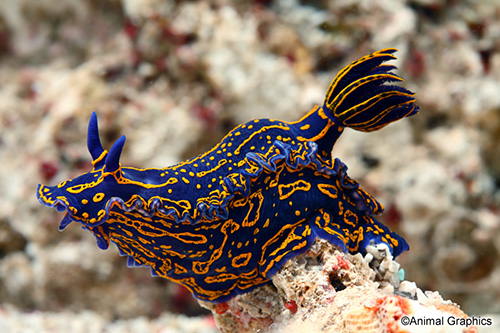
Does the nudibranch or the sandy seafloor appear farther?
the sandy seafloor

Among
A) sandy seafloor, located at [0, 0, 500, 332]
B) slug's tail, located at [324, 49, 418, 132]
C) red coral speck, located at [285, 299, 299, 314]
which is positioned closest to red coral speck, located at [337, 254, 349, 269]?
red coral speck, located at [285, 299, 299, 314]

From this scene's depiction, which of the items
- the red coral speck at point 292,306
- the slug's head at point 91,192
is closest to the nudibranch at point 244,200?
the slug's head at point 91,192

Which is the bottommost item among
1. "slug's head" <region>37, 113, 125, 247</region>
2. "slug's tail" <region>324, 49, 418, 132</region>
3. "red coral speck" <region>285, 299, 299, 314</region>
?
"red coral speck" <region>285, 299, 299, 314</region>

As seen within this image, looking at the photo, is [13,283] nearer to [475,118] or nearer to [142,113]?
[142,113]

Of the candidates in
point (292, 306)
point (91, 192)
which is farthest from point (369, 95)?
point (91, 192)

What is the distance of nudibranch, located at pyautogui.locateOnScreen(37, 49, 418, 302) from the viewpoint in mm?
1945

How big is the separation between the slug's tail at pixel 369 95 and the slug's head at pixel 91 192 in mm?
1206

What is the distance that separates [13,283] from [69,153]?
5.84 feet

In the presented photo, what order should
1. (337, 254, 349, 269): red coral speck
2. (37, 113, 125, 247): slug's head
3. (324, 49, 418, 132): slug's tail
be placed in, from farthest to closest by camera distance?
1. (324, 49, 418, 132): slug's tail
2. (337, 254, 349, 269): red coral speck
3. (37, 113, 125, 247): slug's head

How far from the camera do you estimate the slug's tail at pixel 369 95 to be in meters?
2.32

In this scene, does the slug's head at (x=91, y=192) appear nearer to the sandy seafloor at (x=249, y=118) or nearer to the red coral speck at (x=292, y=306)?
the red coral speck at (x=292, y=306)

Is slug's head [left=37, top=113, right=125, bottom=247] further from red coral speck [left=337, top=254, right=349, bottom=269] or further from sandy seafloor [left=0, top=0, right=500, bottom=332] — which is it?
sandy seafloor [left=0, top=0, right=500, bottom=332]

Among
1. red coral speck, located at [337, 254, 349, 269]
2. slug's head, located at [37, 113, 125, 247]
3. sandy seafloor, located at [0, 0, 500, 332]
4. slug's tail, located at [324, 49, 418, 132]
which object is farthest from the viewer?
sandy seafloor, located at [0, 0, 500, 332]

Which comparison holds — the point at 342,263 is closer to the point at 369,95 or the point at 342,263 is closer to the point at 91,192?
the point at 369,95
